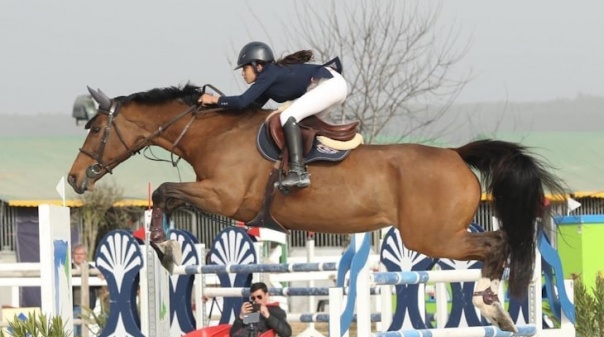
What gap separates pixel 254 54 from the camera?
21.8 ft

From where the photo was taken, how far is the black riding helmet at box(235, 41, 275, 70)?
664 centimetres

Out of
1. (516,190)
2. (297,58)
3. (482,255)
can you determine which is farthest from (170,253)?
(516,190)

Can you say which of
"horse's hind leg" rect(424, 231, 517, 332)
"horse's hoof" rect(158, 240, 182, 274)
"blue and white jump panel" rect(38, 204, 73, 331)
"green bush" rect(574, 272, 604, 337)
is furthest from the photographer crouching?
"green bush" rect(574, 272, 604, 337)

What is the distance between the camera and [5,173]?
23000mm

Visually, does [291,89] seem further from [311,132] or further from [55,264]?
[55,264]

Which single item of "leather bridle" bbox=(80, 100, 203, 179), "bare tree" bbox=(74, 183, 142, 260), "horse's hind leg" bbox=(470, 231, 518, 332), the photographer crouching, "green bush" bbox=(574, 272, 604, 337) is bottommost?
"green bush" bbox=(574, 272, 604, 337)

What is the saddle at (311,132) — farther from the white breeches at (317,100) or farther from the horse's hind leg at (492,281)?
the horse's hind leg at (492,281)

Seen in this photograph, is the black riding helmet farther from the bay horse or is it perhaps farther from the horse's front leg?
the horse's front leg

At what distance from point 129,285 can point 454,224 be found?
2899mm

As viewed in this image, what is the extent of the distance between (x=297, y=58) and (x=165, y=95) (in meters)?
0.84

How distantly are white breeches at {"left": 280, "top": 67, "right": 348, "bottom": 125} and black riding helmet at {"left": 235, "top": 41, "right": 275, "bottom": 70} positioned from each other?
0.28m

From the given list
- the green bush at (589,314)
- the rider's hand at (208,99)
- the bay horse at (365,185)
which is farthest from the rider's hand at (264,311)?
the green bush at (589,314)

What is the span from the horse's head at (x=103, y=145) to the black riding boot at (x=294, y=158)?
1000 mm

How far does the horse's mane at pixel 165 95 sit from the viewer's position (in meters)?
7.07
